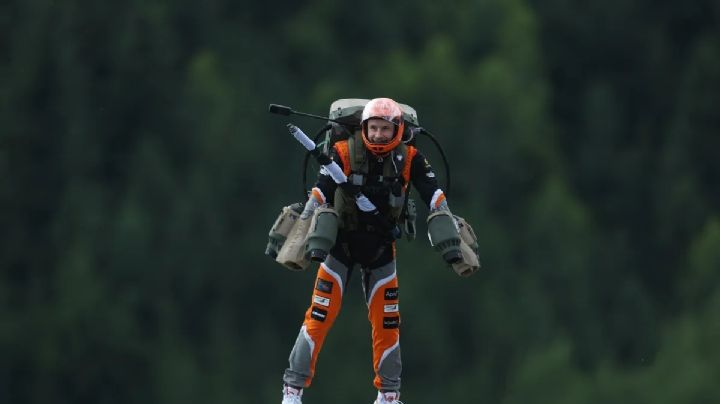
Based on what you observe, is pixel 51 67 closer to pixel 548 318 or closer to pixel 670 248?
pixel 548 318

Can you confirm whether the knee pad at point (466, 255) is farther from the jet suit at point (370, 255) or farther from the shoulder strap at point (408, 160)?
the shoulder strap at point (408, 160)

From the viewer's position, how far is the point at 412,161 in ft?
57.7

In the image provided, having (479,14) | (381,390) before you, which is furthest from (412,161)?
(479,14)

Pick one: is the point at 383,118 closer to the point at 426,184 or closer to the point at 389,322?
the point at 426,184

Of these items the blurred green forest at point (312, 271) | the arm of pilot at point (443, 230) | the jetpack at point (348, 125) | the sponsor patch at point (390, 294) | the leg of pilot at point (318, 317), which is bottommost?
the leg of pilot at point (318, 317)

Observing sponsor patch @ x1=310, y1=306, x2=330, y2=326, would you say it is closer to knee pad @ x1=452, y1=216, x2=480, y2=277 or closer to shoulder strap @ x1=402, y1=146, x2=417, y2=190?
knee pad @ x1=452, y1=216, x2=480, y2=277

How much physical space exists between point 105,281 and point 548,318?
676 inches

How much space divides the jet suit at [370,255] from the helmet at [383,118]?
0.20 metres

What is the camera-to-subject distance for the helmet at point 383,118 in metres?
17.1

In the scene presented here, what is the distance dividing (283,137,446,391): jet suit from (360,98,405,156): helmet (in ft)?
0.66

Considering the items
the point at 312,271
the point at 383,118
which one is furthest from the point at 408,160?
the point at 312,271

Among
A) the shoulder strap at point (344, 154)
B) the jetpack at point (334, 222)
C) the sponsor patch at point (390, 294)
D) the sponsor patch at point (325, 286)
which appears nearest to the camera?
the jetpack at point (334, 222)

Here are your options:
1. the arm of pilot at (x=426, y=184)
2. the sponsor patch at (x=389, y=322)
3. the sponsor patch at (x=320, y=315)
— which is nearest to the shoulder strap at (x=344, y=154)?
the arm of pilot at (x=426, y=184)

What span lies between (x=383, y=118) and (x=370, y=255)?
5.79 ft
